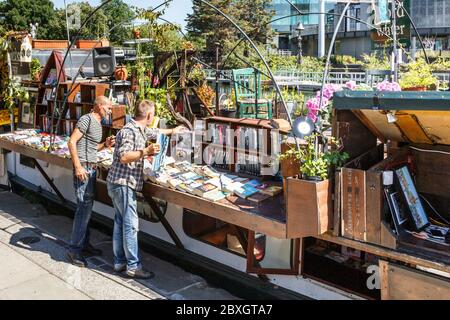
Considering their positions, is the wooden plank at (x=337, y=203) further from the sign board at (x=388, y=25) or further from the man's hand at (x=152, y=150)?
the sign board at (x=388, y=25)

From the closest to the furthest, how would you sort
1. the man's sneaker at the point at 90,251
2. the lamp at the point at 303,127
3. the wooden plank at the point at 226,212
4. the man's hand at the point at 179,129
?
the lamp at the point at 303,127, the wooden plank at the point at 226,212, the man's hand at the point at 179,129, the man's sneaker at the point at 90,251

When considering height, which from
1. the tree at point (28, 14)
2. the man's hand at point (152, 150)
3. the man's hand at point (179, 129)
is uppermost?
the tree at point (28, 14)

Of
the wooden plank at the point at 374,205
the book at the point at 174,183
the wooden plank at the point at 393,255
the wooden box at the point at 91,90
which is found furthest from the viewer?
the wooden box at the point at 91,90

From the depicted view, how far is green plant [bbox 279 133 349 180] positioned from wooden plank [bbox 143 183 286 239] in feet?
1.63

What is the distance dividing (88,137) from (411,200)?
3.41 meters

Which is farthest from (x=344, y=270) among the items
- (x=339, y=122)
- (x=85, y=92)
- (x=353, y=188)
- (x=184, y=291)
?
(x=85, y=92)

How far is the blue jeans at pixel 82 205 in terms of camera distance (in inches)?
218

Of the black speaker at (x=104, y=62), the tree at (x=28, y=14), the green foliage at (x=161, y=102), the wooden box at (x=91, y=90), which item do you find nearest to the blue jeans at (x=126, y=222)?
the green foliage at (x=161, y=102)

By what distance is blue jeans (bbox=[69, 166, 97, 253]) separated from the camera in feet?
18.1

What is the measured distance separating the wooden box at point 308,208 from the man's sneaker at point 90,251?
2.96 meters

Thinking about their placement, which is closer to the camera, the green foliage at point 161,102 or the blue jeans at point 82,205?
the blue jeans at point 82,205

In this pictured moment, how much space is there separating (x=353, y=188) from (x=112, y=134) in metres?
4.13

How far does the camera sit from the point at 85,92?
25.2ft
